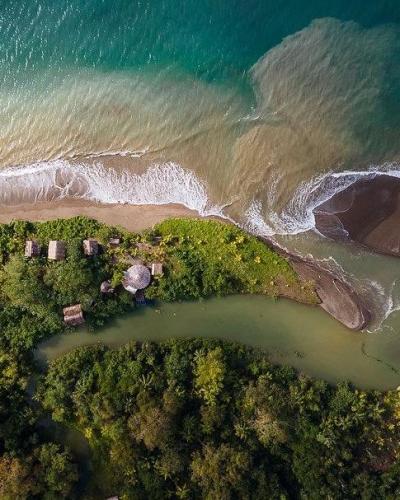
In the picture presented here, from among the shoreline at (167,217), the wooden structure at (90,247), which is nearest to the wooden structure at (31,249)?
the shoreline at (167,217)

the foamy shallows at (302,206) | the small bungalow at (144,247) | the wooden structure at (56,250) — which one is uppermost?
the foamy shallows at (302,206)

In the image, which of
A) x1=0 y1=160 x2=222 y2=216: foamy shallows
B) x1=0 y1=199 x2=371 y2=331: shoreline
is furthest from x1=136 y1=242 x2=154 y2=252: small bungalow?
x1=0 y1=160 x2=222 y2=216: foamy shallows

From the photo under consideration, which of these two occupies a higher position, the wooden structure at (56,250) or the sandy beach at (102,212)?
the sandy beach at (102,212)

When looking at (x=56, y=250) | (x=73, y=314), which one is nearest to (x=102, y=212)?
(x=56, y=250)

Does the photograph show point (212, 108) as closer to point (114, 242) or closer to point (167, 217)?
point (167, 217)

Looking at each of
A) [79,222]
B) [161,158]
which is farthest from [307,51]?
[79,222]

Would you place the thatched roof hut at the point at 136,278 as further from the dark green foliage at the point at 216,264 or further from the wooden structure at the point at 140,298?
the dark green foliage at the point at 216,264

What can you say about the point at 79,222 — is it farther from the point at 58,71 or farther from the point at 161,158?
the point at 58,71
